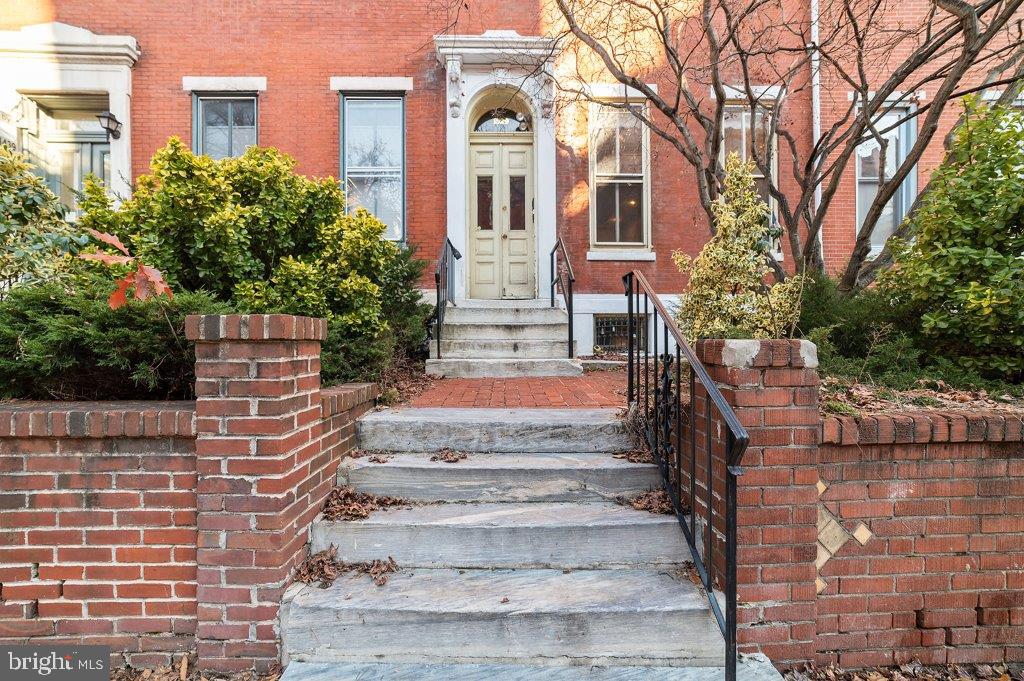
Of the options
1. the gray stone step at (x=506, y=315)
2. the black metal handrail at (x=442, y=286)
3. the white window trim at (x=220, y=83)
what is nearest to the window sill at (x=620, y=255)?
the gray stone step at (x=506, y=315)

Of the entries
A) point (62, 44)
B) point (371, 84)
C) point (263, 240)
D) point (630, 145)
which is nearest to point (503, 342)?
point (263, 240)

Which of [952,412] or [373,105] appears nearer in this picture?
[952,412]

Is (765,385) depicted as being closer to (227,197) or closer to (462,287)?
(227,197)

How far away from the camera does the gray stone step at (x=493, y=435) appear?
10.5 ft

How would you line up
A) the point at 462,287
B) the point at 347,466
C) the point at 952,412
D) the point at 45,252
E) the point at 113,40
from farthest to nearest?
the point at 462,287 → the point at 113,40 → the point at 45,252 → the point at 347,466 → the point at 952,412

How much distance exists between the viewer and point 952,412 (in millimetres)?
2561

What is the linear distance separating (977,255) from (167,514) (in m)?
4.71

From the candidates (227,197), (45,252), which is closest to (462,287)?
(227,197)

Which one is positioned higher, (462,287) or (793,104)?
(793,104)

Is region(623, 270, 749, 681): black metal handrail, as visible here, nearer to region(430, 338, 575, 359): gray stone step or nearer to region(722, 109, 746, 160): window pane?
region(430, 338, 575, 359): gray stone step

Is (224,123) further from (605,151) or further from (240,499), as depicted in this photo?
(240,499)

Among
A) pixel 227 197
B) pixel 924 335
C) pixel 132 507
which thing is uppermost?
pixel 227 197

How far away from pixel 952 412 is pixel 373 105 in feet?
25.9

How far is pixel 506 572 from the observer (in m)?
2.56
